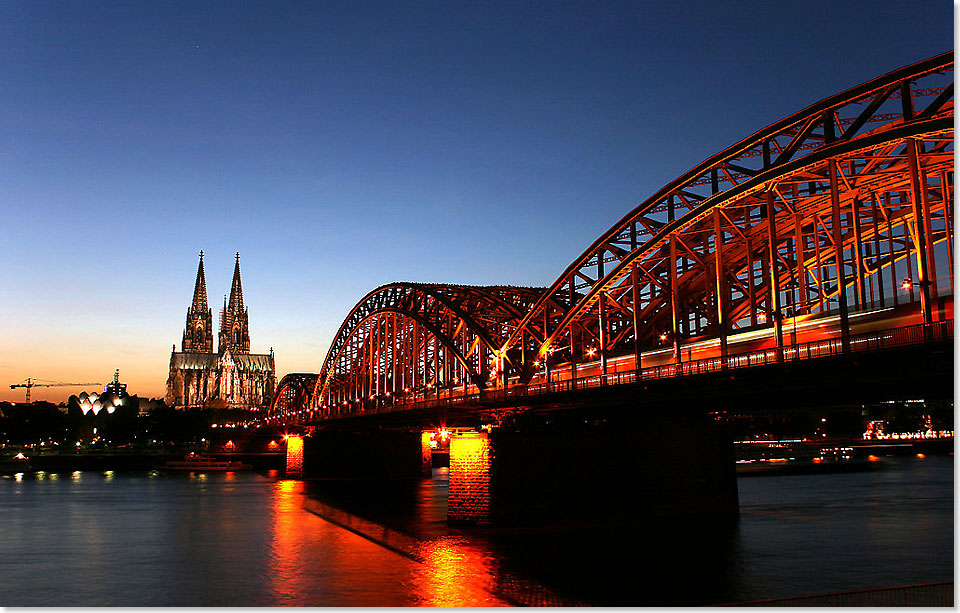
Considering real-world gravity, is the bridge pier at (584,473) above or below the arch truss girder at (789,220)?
below

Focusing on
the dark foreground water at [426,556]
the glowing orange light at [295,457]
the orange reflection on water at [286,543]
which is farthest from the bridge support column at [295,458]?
the dark foreground water at [426,556]

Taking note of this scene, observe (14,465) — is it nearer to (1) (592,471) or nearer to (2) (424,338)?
(2) (424,338)

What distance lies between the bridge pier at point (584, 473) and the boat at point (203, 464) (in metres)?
104

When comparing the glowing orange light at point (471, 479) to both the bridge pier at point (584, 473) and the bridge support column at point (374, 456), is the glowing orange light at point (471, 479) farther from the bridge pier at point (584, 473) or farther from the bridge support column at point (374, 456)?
the bridge support column at point (374, 456)

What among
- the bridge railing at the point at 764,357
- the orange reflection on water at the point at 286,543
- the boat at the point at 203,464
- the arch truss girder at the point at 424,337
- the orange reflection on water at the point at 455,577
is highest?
the arch truss girder at the point at 424,337

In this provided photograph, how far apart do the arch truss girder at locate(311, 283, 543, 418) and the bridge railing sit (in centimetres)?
1790

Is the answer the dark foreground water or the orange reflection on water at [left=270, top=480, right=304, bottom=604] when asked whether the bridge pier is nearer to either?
the dark foreground water

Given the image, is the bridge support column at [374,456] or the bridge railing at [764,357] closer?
the bridge railing at [764,357]

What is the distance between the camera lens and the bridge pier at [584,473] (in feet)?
168

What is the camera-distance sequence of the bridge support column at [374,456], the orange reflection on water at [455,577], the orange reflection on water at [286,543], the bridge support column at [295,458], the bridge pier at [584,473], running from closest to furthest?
the orange reflection on water at [455,577] < the orange reflection on water at [286,543] < the bridge pier at [584,473] < the bridge support column at [374,456] < the bridge support column at [295,458]

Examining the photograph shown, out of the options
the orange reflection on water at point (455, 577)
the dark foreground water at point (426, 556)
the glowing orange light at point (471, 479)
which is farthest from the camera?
the glowing orange light at point (471, 479)

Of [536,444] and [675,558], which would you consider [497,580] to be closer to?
[675,558]

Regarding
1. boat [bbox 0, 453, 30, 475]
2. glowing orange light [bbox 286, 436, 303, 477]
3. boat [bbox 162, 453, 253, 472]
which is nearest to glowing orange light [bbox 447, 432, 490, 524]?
glowing orange light [bbox 286, 436, 303, 477]

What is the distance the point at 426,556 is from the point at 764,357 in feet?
60.2
